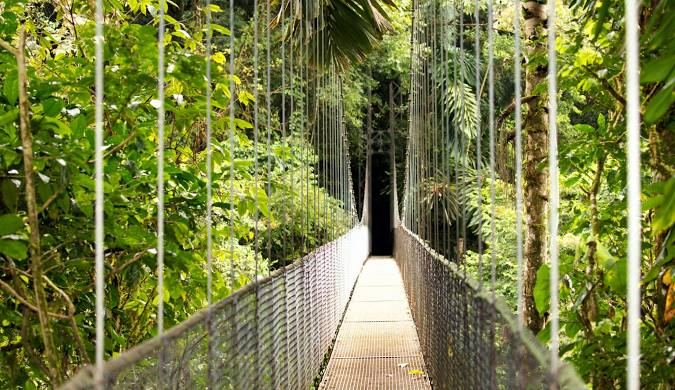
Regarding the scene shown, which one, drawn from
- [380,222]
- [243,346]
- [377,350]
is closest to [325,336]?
[377,350]

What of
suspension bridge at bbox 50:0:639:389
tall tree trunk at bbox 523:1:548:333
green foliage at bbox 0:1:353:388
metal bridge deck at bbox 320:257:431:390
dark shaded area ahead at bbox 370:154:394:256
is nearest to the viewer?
suspension bridge at bbox 50:0:639:389

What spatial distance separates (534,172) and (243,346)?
1.73m

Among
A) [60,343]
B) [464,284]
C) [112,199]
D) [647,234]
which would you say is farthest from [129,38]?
[647,234]

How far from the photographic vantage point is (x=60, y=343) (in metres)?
1.52

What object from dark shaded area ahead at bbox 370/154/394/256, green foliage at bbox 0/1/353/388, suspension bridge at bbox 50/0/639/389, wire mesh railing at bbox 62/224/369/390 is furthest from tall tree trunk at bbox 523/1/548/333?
dark shaded area ahead at bbox 370/154/394/256

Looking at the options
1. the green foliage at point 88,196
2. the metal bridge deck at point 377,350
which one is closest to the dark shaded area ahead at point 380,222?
the metal bridge deck at point 377,350

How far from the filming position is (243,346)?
1.51m

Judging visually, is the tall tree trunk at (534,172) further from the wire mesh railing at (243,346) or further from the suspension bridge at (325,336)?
the wire mesh railing at (243,346)

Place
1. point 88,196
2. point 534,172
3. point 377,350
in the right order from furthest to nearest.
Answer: point 377,350
point 534,172
point 88,196

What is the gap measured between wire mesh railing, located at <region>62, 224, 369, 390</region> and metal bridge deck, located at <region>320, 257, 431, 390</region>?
8.4 inches

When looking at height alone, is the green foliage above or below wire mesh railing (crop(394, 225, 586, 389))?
above

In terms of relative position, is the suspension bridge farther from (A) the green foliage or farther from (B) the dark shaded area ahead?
(B) the dark shaded area ahead

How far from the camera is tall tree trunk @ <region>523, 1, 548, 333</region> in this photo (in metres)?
2.89

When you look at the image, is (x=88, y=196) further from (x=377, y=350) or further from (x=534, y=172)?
(x=377, y=350)
